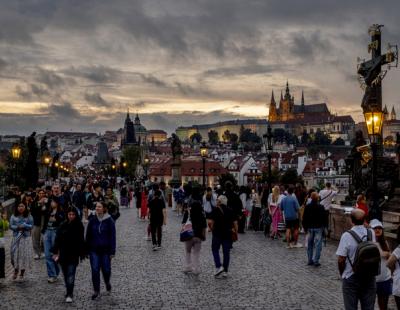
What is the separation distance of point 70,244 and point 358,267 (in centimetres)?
535

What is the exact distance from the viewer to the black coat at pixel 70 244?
36.6 ft

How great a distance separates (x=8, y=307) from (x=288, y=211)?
931 centimetres

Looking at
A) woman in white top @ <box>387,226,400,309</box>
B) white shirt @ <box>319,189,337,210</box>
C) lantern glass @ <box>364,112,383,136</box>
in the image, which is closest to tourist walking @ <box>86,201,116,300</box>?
woman in white top @ <box>387,226,400,309</box>

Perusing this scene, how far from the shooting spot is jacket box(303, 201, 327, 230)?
49.7 ft

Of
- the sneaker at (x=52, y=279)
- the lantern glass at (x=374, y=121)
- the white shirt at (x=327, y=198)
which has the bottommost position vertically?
the sneaker at (x=52, y=279)

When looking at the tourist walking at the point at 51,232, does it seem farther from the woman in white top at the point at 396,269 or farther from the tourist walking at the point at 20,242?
the woman in white top at the point at 396,269

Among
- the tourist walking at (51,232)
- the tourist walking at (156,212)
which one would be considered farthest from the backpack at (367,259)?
the tourist walking at (156,212)

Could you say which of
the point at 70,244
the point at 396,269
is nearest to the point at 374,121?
the point at 396,269

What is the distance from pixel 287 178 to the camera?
354 feet

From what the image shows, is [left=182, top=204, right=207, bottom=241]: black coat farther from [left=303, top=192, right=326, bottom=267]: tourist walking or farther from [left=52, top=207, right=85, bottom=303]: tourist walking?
[left=52, top=207, right=85, bottom=303]: tourist walking

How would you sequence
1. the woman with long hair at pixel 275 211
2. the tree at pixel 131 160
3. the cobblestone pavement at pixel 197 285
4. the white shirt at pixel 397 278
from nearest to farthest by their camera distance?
the white shirt at pixel 397 278 < the cobblestone pavement at pixel 197 285 < the woman with long hair at pixel 275 211 < the tree at pixel 131 160

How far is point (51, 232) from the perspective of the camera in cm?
1339

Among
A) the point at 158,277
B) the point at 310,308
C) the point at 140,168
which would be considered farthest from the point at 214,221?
the point at 140,168

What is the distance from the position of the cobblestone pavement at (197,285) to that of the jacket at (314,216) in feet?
2.93
